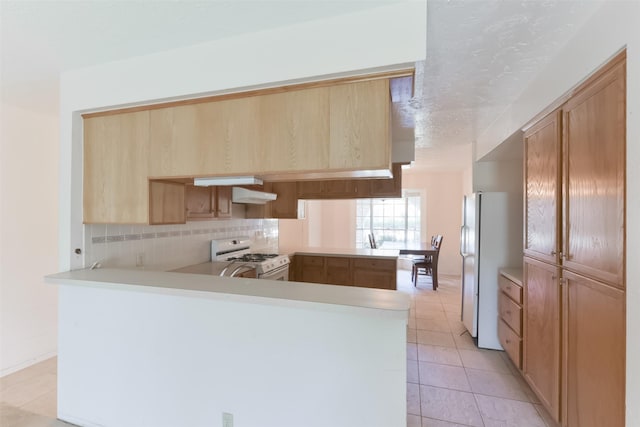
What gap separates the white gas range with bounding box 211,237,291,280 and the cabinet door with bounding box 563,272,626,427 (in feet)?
8.17

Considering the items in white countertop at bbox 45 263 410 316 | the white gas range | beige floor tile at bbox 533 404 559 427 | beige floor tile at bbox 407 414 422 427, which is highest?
white countertop at bbox 45 263 410 316

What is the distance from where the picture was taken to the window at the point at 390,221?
7.00m

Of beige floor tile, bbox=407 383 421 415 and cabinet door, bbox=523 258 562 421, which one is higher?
cabinet door, bbox=523 258 562 421

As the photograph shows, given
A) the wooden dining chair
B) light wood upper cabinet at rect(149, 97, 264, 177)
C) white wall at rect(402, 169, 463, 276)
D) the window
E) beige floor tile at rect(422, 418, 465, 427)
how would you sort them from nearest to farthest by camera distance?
light wood upper cabinet at rect(149, 97, 264, 177) < beige floor tile at rect(422, 418, 465, 427) < the wooden dining chair < white wall at rect(402, 169, 463, 276) < the window

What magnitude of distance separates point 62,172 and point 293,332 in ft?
6.59

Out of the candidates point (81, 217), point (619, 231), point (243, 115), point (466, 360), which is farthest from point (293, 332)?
point (466, 360)

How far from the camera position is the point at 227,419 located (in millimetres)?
1565

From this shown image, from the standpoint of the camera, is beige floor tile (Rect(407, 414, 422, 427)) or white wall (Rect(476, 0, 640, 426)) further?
beige floor tile (Rect(407, 414, 422, 427))

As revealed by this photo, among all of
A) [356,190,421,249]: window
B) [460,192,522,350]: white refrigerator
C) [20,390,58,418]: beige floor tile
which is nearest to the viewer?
[20,390,58,418]: beige floor tile

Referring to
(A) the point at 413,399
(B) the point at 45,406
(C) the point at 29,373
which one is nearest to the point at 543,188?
(A) the point at 413,399

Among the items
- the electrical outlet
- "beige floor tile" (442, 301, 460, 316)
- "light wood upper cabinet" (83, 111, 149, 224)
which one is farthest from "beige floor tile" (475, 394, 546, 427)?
"light wood upper cabinet" (83, 111, 149, 224)

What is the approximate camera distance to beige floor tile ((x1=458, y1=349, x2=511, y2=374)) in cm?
264

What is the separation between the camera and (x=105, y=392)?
1.82 m

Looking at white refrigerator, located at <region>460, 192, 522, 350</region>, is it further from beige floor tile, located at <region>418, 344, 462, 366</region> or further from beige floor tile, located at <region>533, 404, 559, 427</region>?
beige floor tile, located at <region>533, 404, 559, 427</region>
